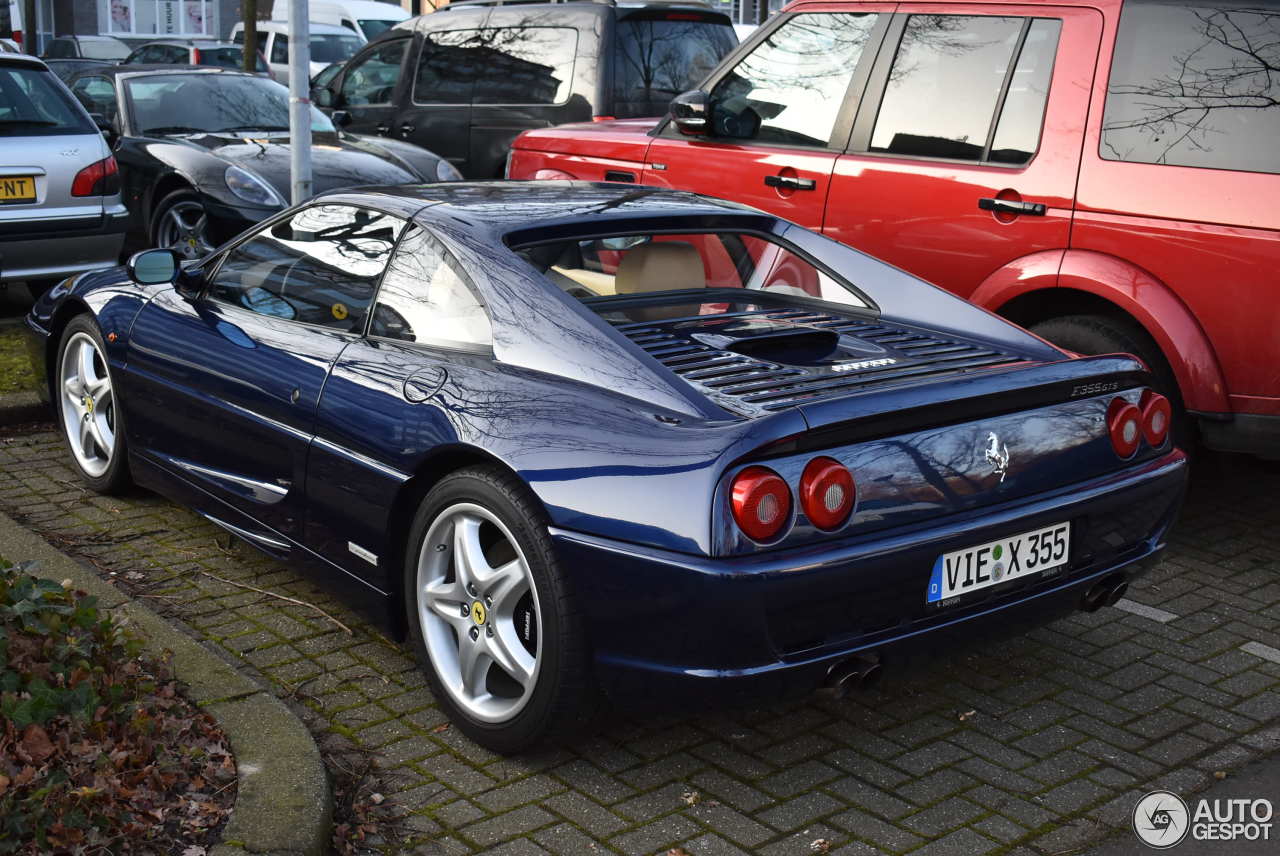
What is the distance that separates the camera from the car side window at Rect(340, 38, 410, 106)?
1237 centimetres

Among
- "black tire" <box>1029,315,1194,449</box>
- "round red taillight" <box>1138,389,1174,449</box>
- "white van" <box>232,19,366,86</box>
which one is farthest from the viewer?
"white van" <box>232,19,366,86</box>

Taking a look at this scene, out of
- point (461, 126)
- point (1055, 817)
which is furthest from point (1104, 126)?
point (461, 126)

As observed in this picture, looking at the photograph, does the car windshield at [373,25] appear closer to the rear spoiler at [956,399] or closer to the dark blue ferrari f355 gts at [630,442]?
the dark blue ferrari f355 gts at [630,442]

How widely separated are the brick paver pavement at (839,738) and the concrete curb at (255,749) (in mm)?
217

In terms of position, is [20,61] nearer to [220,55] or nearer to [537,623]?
[537,623]

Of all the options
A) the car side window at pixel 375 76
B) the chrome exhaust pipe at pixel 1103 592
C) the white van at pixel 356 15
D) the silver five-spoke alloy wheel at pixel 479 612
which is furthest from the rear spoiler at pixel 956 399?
the white van at pixel 356 15

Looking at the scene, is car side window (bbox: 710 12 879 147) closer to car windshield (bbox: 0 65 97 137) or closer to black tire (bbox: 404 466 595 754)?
black tire (bbox: 404 466 595 754)

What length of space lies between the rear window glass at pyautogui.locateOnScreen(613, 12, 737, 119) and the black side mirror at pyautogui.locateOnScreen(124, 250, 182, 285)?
5898mm

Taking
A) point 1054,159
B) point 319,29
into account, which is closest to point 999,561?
Answer: point 1054,159

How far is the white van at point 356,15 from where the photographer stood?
1125 inches

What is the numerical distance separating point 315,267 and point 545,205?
78 cm

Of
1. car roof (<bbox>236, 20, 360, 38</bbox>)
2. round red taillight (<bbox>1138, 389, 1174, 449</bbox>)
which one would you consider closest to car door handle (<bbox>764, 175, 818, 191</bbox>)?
round red taillight (<bbox>1138, 389, 1174, 449</bbox>)

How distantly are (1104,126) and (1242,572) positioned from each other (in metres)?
1.72

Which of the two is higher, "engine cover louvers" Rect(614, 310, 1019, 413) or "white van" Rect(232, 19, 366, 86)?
"white van" Rect(232, 19, 366, 86)
